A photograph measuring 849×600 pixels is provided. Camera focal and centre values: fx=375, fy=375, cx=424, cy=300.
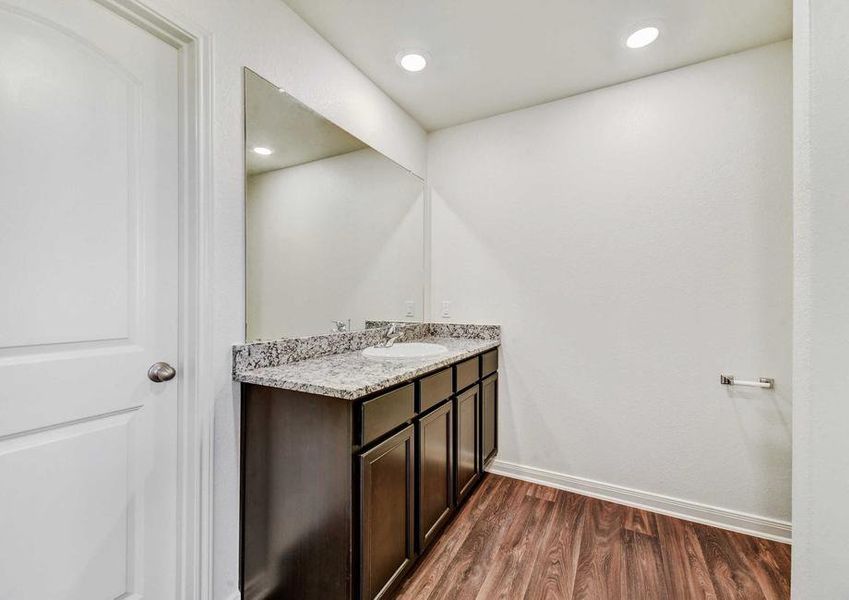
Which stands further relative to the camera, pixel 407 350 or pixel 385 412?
pixel 407 350

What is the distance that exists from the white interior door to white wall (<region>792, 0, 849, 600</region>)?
1916 millimetres

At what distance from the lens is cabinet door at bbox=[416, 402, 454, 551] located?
161cm

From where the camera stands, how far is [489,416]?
7.95ft

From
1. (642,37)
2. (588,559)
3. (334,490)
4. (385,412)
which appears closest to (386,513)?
(334,490)

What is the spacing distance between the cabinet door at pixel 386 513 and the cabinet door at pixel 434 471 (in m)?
0.07

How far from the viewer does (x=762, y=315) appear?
1882 millimetres

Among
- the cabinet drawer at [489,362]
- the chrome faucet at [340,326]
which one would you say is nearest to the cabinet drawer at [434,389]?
the cabinet drawer at [489,362]

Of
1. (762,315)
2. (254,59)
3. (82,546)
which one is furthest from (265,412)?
(762,315)

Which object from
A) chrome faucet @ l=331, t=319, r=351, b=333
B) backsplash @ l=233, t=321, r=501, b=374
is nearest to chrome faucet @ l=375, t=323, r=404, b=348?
backsplash @ l=233, t=321, r=501, b=374

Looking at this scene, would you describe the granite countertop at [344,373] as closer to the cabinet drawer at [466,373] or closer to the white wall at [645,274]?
the cabinet drawer at [466,373]

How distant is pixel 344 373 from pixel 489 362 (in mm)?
1204

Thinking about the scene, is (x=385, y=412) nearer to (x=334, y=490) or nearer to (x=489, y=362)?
(x=334, y=490)

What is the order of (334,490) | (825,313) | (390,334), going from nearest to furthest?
1. (825,313)
2. (334,490)
3. (390,334)

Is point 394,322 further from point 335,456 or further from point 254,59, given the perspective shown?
point 254,59
